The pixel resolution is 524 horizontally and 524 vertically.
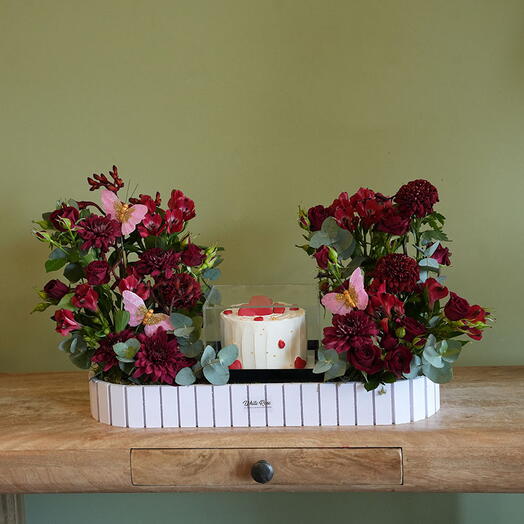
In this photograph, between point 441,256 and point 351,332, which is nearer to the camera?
point 351,332

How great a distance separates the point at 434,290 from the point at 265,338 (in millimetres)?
267

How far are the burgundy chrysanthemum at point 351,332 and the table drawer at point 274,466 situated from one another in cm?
15

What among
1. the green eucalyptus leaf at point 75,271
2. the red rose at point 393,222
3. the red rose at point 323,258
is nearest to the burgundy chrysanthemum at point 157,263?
the green eucalyptus leaf at point 75,271

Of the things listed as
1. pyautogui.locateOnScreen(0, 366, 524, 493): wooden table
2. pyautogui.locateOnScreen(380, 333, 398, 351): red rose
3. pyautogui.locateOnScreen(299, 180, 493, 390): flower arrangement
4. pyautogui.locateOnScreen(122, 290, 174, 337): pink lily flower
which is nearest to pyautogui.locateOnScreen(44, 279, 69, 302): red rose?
pyautogui.locateOnScreen(122, 290, 174, 337): pink lily flower

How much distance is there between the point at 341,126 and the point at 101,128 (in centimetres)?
51

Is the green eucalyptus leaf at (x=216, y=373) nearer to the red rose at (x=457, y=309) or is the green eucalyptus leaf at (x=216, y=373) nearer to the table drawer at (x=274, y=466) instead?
the table drawer at (x=274, y=466)

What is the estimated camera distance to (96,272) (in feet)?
3.74

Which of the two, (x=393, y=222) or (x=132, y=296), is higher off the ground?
(x=393, y=222)

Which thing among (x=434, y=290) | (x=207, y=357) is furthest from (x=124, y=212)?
(x=434, y=290)

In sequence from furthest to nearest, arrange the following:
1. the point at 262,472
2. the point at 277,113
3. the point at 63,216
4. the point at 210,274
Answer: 1. the point at 277,113
2. the point at 210,274
3. the point at 63,216
4. the point at 262,472

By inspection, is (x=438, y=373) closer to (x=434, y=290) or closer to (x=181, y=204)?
(x=434, y=290)

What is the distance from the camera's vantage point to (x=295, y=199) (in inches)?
62.4

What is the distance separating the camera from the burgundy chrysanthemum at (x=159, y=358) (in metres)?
1.14

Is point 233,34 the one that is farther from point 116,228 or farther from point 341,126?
point 116,228
